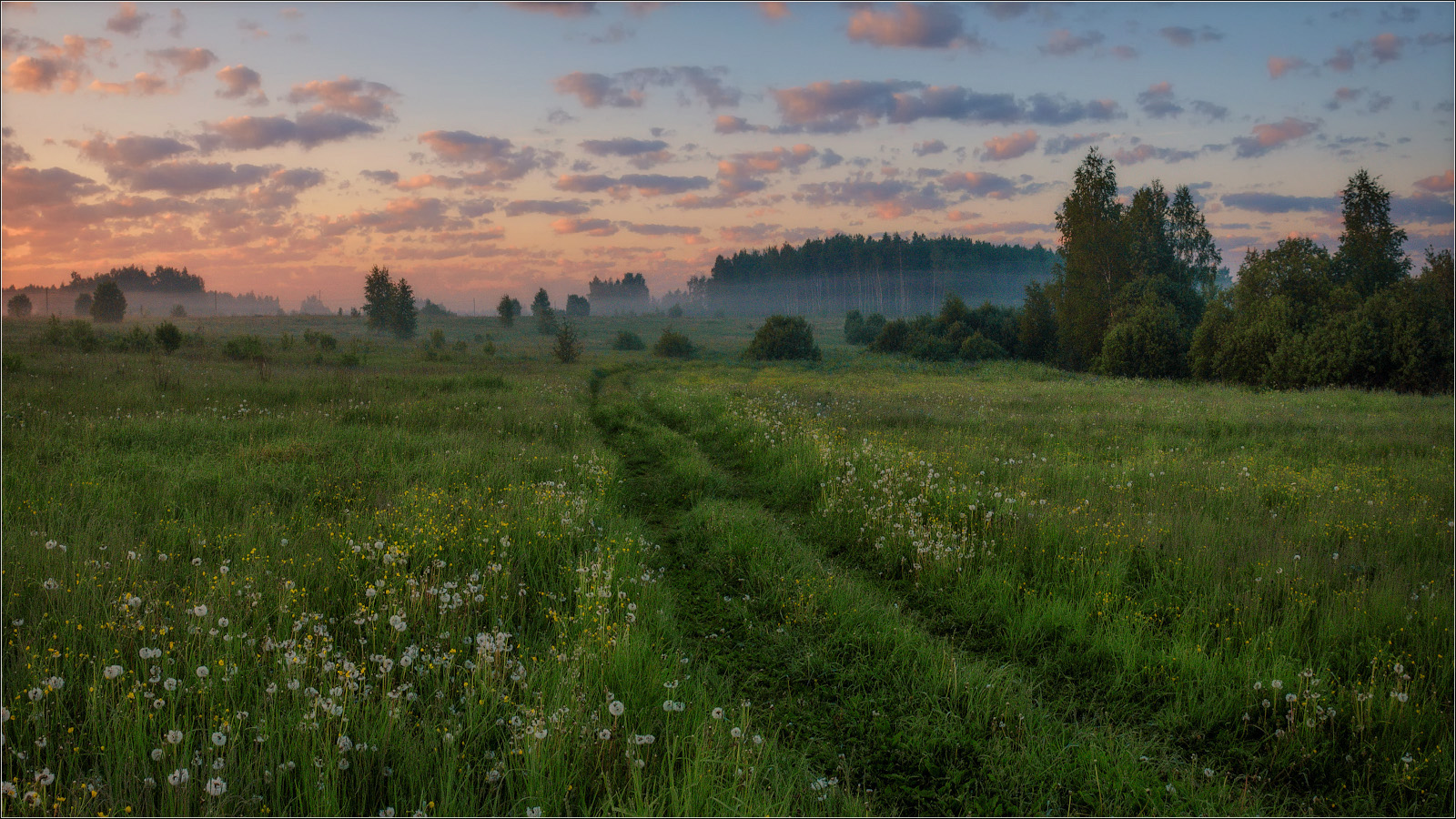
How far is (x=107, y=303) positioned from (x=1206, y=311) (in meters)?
109

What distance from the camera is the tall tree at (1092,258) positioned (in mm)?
49062

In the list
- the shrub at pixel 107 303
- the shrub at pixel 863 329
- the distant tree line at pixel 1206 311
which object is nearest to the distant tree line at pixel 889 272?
the shrub at pixel 863 329

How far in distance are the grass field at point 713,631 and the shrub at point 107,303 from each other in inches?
3459

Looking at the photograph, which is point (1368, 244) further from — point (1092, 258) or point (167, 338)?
point (167, 338)

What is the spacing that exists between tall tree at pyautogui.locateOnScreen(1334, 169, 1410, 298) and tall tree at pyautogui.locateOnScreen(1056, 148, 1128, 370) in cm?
1385

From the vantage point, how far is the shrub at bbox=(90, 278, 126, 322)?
74.7m

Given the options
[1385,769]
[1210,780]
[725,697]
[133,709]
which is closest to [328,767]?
[133,709]

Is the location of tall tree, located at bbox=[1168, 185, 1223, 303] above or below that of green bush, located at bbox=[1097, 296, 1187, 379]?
above

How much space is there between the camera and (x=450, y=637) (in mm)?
5188

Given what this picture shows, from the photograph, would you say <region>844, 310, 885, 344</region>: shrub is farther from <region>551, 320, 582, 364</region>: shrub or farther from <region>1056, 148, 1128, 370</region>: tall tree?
<region>551, 320, 582, 364</region>: shrub

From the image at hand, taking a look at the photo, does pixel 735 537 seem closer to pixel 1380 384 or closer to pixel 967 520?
pixel 967 520

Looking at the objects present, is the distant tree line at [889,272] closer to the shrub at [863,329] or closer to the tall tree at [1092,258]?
the shrub at [863,329]

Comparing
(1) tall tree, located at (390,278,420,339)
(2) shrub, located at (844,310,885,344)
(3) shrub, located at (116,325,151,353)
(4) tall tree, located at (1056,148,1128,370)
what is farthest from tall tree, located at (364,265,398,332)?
(4) tall tree, located at (1056,148,1128,370)

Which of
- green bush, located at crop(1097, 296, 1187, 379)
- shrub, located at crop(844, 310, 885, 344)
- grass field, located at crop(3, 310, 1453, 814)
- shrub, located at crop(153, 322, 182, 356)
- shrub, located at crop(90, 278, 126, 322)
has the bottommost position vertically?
grass field, located at crop(3, 310, 1453, 814)
